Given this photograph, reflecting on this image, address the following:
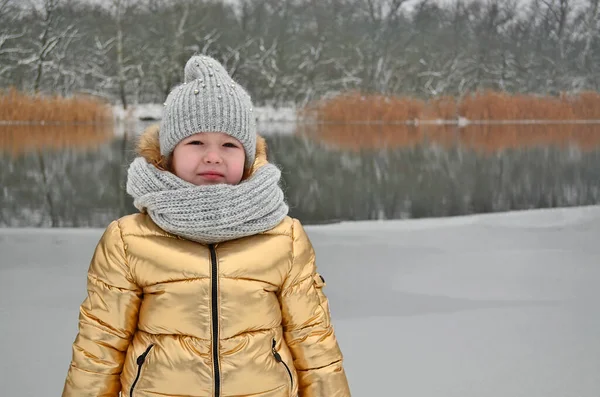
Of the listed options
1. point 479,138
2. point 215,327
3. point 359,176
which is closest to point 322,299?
point 215,327

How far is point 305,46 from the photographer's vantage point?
91.6 feet

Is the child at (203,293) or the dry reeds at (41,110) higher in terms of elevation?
the child at (203,293)

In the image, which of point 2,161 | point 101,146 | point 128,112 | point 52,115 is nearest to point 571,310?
point 2,161

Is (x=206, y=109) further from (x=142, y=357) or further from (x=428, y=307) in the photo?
(x=428, y=307)

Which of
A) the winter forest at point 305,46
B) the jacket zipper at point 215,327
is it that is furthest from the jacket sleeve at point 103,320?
the winter forest at point 305,46

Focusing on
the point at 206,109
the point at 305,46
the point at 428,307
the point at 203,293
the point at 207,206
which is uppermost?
the point at 305,46

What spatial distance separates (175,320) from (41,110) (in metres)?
20.8

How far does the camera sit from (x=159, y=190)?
1204 mm

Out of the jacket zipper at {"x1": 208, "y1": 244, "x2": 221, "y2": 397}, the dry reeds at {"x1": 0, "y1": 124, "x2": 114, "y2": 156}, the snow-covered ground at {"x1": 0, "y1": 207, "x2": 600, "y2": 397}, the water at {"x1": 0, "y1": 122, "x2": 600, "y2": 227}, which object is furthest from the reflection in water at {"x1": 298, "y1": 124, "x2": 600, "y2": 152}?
the jacket zipper at {"x1": 208, "y1": 244, "x2": 221, "y2": 397}

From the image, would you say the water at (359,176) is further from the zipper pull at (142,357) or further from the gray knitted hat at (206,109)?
the zipper pull at (142,357)

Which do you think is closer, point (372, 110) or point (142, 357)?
point (142, 357)

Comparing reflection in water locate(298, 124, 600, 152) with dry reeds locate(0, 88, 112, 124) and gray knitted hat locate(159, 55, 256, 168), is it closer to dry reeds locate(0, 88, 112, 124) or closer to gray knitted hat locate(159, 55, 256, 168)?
dry reeds locate(0, 88, 112, 124)

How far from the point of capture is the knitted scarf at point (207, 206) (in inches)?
45.3

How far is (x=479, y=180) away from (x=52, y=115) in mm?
15461
